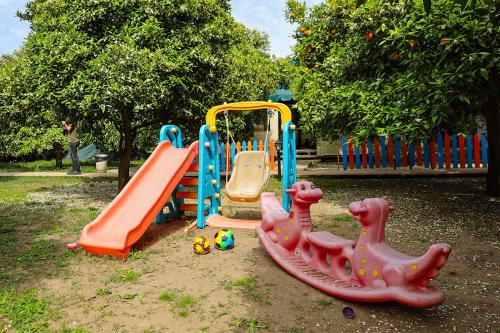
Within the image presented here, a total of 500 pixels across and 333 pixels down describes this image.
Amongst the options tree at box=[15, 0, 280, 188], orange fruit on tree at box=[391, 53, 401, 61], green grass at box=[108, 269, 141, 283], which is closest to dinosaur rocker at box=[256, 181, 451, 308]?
green grass at box=[108, 269, 141, 283]

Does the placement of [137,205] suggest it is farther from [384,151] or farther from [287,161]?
[384,151]

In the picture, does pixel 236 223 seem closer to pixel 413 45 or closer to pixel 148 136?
pixel 413 45

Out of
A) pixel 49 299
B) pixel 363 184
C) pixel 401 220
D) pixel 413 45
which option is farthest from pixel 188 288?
pixel 363 184

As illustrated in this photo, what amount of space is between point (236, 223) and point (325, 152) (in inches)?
541

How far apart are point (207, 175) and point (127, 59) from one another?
3.00 m

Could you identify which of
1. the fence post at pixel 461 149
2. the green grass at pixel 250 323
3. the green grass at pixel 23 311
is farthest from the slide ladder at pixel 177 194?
the fence post at pixel 461 149

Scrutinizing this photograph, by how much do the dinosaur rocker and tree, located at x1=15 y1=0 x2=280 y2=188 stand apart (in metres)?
4.54

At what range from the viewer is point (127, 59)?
7977 millimetres

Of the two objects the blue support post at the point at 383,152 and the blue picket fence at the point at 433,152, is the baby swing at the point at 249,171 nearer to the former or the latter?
the blue picket fence at the point at 433,152

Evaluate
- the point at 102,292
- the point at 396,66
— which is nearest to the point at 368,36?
the point at 396,66

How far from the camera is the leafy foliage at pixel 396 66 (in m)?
6.25

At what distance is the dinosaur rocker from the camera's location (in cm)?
338

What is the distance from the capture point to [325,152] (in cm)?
1998

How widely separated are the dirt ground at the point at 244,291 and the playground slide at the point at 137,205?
231 mm
